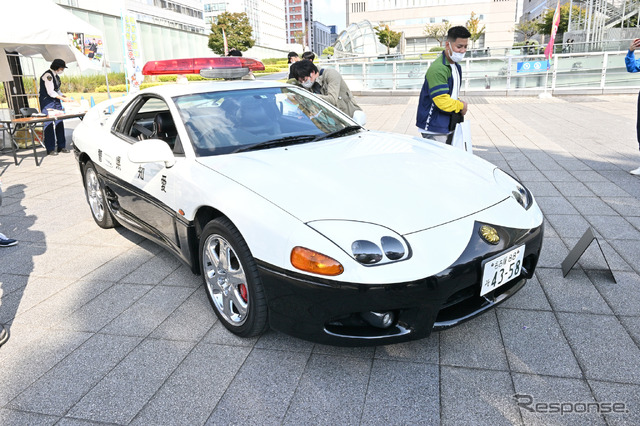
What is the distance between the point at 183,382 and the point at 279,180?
113 cm

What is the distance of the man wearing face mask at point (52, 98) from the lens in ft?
29.4

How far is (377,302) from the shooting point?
6.73 ft

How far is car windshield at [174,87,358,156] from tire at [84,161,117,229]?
5.20ft

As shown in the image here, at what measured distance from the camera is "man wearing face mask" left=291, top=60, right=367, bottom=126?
5.28 meters

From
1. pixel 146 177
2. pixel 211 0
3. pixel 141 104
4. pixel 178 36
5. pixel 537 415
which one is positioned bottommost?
pixel 537 415

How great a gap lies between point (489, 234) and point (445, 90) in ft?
7.35

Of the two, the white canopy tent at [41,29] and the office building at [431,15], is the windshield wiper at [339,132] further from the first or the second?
the office building at [431,15]

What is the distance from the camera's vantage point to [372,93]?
20.2 metres

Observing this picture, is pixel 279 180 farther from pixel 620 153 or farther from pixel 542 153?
pixel 620 153

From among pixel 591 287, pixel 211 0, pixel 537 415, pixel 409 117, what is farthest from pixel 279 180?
pixel 211 0

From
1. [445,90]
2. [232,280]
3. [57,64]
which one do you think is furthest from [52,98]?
[232,280]

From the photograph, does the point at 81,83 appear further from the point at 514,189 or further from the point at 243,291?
the point at 514,189

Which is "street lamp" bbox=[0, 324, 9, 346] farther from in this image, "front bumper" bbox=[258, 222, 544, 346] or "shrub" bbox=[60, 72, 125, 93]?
"shrub" bbox=[60, 72, 125, 93]

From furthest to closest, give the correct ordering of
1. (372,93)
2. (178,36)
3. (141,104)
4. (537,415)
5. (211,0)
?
(211,0), (178,36), (372,93), (141,104), (537,415)
